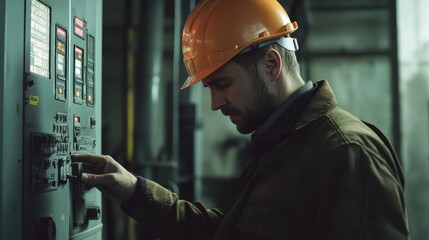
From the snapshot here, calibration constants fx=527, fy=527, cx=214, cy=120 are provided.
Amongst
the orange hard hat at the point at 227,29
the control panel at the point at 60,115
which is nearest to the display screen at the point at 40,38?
the control panel at the point at 60,115

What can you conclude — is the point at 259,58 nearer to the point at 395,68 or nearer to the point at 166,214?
the point at 166,214

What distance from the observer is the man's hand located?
1489 millimetres

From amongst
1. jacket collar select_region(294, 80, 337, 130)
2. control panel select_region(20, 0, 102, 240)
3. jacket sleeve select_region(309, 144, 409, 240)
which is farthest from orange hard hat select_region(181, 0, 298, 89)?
jacket sleeve select_region(309, 144, 409, 240)

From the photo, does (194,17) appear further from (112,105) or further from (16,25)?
(112,105)

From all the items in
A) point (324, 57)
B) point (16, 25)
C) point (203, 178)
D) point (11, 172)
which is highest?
point (324, 57)

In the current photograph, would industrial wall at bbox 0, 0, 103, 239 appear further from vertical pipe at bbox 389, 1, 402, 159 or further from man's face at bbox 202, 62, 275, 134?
vertical pipe at bbox 389, 1, 402, 159

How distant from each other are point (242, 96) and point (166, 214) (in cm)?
46

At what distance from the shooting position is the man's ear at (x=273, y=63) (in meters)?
1.45

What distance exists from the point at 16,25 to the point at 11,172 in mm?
330

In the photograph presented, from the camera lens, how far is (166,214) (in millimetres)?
1634

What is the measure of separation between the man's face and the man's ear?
0.03 m

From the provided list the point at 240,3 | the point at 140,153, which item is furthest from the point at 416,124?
the point at 240,3

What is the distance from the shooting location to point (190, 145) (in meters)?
3.84

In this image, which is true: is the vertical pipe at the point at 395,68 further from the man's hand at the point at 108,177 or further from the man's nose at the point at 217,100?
the man's hand at the point at 108,177
